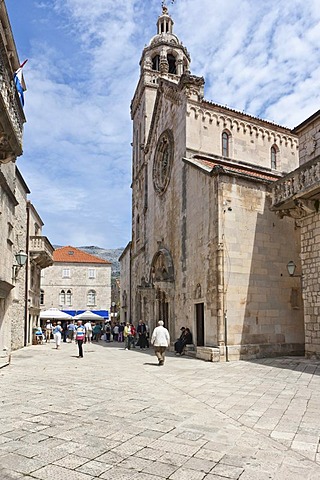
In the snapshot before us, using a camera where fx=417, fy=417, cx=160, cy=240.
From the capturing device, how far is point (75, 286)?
52.6m

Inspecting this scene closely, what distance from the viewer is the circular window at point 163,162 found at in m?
23.4

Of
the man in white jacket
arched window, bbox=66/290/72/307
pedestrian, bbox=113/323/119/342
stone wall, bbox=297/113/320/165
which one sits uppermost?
stone wall, bbox=297/113/320/165

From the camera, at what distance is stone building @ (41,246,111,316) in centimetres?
5247

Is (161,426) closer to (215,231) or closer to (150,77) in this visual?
(215,231)

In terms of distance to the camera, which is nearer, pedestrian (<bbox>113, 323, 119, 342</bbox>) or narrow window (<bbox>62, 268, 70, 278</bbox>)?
pedestrian (<bbox>113, 323, 119, 342</bbox>)

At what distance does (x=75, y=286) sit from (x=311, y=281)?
4226 cm

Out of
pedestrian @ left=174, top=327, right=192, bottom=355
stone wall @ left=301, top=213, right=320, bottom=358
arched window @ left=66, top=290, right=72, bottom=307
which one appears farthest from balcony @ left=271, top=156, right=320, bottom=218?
arched window @ left=66, top=290, right=72, bottom=307

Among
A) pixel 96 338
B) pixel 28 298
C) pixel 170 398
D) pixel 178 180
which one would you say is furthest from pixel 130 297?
pixel 170 398

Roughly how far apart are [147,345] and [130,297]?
35.1ft

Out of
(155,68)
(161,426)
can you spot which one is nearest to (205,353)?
(161,426)

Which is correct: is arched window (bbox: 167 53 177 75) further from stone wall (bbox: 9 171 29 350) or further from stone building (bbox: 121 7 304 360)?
stone wall (bbox: 9 171 29 350)

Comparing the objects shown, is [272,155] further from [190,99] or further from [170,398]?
[170,398]

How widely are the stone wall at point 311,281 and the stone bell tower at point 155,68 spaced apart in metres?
19.4

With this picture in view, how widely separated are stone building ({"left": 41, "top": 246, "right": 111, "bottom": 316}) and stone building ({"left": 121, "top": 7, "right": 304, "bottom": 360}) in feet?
73.3
